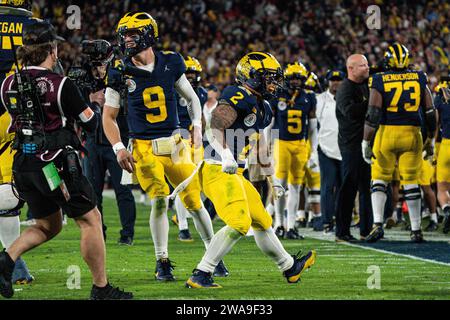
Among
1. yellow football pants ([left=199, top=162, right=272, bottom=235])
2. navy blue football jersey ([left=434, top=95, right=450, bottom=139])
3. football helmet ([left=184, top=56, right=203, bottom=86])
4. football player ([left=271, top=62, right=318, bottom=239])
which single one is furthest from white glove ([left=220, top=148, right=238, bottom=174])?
navy blue football jersey ([left=434, top=95, right=450, bottom=139])

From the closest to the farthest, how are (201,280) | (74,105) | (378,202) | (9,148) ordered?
(74,105) < (201,280) < (9,148) < (378,202)

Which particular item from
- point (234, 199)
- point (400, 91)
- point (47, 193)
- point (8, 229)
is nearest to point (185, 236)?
point (400, 91)

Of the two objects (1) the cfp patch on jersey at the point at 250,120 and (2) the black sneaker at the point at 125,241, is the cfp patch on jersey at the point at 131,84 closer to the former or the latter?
(1) the cfp patch on jersey at the point at 250,120

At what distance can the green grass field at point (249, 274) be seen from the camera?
6.55m

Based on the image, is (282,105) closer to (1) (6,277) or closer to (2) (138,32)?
(2) (138,32)

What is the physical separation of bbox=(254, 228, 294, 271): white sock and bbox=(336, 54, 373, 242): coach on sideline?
3.61 meters

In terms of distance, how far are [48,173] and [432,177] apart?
819 cm

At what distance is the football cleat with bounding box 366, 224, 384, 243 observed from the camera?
10.4 m

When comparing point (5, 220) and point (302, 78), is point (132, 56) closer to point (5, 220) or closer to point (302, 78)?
point (5, 220)

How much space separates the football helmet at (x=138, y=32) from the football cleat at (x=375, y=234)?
3.99 m

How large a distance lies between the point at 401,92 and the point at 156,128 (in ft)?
11.8

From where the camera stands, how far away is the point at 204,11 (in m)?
25.1

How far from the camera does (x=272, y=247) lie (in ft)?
22.7

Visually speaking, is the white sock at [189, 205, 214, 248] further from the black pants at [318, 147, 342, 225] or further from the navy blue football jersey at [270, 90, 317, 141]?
the black pants at [318, 147, 342, 225]
